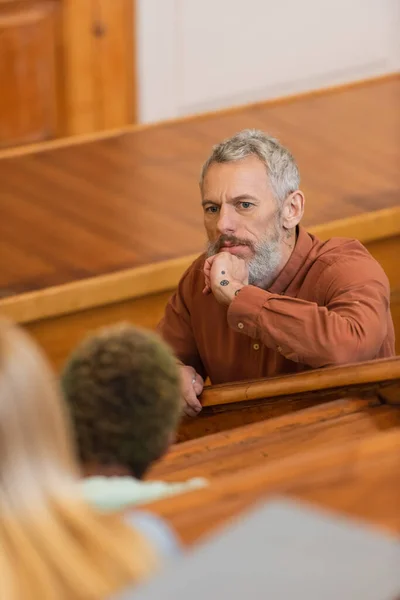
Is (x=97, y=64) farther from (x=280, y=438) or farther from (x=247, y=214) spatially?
(x=280, y=438)

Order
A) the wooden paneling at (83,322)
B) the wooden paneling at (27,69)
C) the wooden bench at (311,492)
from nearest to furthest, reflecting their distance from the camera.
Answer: the wooden bench at (311,492) → the wooden paneling at (83,322) → the wooden paneling at (27,69)

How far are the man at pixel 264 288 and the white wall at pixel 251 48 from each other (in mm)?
2231

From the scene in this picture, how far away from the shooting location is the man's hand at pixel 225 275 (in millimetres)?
2535

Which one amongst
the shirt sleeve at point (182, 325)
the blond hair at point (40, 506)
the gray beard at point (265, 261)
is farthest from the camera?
the shirt sleeve at point (182, 325)

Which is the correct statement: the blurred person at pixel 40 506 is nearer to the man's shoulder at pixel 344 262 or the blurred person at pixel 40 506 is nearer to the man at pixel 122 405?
the man at pixel 122 405

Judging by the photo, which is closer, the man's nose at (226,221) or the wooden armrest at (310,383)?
the wooden armrest at (310,383)

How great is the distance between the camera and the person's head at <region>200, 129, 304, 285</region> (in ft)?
8.63

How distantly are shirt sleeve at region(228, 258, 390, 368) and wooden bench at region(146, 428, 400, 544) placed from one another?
94 centimetres

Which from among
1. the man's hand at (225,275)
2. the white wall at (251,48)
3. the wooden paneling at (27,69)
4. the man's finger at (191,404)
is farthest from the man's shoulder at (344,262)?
the white wall at (251,48)

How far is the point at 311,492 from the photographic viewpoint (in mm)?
1323

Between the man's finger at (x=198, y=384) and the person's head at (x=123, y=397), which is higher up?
the person's head at (x=123, y=397)

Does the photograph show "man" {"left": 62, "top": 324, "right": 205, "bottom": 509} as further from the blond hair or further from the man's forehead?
the man's forehead

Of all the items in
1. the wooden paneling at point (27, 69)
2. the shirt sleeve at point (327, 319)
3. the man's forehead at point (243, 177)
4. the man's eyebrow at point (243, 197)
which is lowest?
the wooden paneling at point (27, 69)

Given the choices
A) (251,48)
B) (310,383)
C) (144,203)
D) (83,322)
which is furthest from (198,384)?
(251,48)
